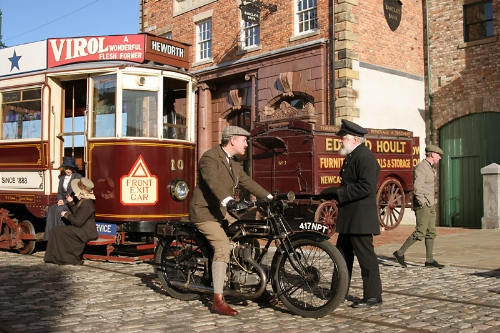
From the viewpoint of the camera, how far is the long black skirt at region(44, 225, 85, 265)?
9.48 m

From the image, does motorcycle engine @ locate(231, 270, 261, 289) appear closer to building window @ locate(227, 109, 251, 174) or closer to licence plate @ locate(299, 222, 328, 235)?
licence plate @ locate(299, 222, 328, 235)

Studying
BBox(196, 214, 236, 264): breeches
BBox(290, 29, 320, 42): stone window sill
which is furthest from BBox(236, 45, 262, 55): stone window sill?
BBox(196, 214, 236, 264): breeches

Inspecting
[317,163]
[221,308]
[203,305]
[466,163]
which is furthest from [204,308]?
[466,163]

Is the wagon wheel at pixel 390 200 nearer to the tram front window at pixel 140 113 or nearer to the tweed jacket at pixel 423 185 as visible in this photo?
the tweed jacket at pixel 423 185

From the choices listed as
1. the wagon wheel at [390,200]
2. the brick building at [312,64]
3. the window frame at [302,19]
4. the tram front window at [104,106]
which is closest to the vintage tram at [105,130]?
the tram front window at [104,106]

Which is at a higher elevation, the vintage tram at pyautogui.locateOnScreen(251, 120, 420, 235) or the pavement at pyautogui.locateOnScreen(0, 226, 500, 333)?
the vintage tram at pyautogui.locateOnScreen(251, 120, 420, 235)

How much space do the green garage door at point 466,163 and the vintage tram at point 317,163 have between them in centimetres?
266

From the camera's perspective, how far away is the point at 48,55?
34.7 ft

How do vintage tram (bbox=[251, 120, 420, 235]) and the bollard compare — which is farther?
the bollard

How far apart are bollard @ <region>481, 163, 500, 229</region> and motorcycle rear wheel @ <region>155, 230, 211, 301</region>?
440 inches

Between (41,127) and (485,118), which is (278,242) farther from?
(485,118)

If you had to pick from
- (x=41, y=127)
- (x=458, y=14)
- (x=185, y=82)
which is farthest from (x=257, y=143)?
(x=458, y=14)

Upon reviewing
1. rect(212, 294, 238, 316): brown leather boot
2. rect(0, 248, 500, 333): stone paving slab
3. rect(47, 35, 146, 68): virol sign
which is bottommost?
rect(0, 248, 500, 333): stone paving slab

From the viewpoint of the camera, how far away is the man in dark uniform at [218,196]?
592cm
